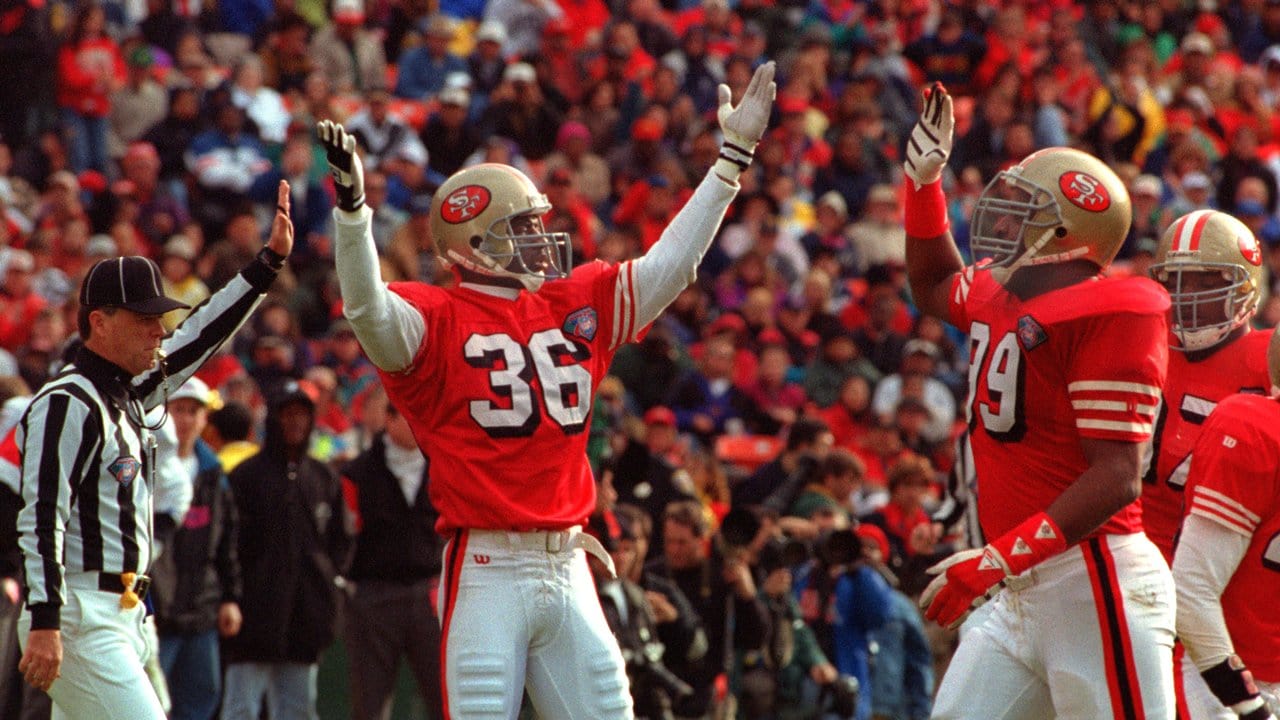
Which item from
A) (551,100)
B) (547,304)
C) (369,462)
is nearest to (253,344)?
(369,462)

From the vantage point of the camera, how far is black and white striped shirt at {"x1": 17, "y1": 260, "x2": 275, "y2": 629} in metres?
5.56

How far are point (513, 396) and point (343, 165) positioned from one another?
85cm

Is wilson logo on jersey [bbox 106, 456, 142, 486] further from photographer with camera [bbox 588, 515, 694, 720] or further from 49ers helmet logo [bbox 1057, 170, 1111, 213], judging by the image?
photographer with camera [bbox 588, 515, 694, 720]

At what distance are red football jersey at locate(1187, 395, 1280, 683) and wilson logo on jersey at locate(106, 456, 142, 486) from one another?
3098mm

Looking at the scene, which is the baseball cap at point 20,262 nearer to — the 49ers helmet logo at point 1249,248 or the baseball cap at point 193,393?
the baseball cap at point 193,393

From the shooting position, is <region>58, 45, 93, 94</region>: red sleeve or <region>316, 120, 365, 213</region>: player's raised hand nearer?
<region>316, 120, 365, 213</region>: player's raised hand

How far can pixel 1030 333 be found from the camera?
5230 mm

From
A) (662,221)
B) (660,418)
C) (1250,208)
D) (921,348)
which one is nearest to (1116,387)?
(660,418)

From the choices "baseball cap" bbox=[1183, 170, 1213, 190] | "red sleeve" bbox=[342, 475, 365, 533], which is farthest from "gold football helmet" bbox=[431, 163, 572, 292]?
"baseball cap" bbox=[1183, 170, 1213, 190]

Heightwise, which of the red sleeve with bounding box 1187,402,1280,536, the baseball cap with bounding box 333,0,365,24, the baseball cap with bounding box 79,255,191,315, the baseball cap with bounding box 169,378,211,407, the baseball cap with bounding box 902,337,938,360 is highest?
the baseball cap with bounding box 333,0,365,24

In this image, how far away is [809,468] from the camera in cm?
1127

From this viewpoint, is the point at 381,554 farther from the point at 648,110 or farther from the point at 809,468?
the point at 648,110

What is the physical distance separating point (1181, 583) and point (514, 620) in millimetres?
1874

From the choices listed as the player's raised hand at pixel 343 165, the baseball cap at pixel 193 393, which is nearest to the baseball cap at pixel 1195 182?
the baseball cap at pixel 193 393
